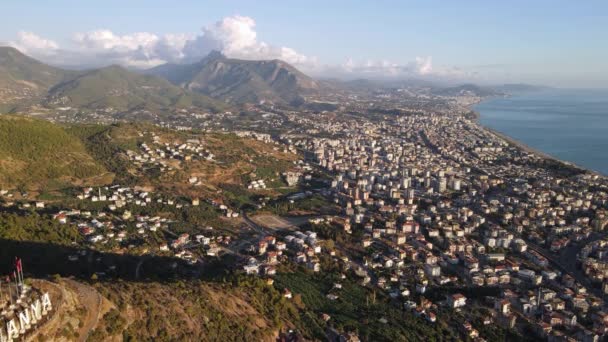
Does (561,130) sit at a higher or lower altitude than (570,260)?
higher

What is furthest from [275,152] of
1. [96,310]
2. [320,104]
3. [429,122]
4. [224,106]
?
[320,104]

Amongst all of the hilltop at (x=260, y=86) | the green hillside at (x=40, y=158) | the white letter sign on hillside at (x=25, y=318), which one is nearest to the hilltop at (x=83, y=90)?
the hilltop at (x=260, y=86)

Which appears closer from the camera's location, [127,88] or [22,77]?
[22,77]

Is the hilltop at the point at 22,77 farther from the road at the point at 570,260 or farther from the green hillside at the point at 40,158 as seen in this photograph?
the road at the point at 570,260

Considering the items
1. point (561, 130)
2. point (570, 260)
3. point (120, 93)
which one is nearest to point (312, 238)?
point (570, 260)

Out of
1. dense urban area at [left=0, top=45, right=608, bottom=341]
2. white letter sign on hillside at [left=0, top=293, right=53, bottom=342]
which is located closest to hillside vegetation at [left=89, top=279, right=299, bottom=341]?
dense urban area at [left=0, top=45, right=608, bottom=341]

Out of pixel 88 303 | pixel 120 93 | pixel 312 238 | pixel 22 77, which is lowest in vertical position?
pixel 312 238

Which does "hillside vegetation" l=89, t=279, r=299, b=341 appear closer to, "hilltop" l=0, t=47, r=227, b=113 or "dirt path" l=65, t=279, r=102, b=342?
"dirt path" l=65, t=279, r=102, b=342

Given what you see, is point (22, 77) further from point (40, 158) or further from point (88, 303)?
point (88, 303)
